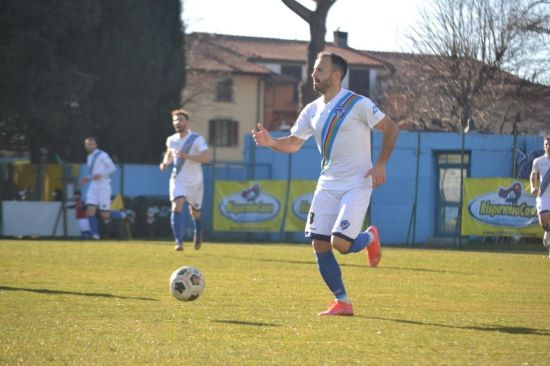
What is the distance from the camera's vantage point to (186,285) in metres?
11.0

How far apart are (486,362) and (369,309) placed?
3.37m

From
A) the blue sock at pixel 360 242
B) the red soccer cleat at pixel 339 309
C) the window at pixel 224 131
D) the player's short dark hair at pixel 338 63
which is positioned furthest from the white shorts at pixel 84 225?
the window at pixel 224 131

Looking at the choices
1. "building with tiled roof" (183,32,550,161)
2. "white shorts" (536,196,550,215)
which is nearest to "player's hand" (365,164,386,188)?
"white shorts" (536,196,550,215)

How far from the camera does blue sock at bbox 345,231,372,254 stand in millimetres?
10750

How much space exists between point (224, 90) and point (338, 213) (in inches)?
2820

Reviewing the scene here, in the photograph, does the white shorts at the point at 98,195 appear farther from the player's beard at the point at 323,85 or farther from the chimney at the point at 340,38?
the chimney at the point at 340,38

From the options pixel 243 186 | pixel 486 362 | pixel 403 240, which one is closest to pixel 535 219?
pixel 403 240

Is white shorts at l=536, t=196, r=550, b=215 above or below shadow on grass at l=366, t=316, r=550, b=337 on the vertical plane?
above

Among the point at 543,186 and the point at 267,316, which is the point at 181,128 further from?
the point at 267,316

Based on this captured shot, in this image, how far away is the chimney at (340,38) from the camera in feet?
290

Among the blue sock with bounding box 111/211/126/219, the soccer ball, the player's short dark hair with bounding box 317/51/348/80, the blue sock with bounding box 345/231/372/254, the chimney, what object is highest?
the chimney

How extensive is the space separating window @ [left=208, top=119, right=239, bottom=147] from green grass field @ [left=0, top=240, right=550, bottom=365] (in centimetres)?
6684

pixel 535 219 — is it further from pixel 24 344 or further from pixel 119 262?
pixel 24 344

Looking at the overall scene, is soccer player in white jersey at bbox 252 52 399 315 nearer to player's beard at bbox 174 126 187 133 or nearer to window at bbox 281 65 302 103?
player's beard at bbox 174 126 187 133
